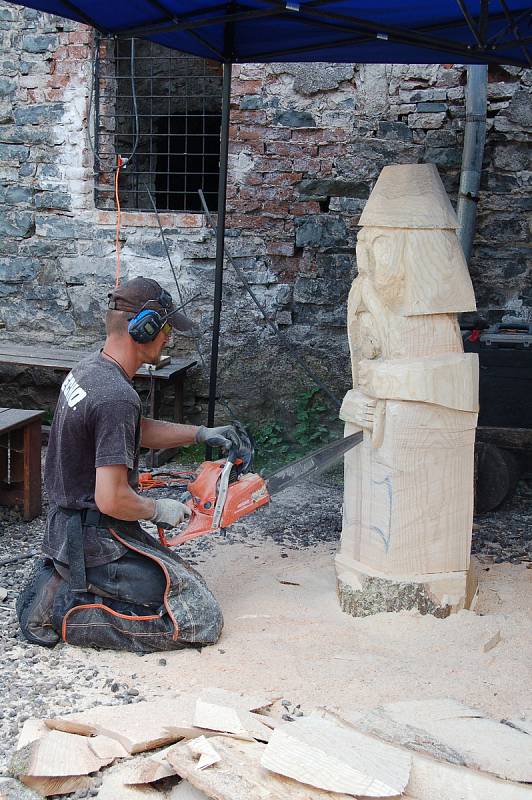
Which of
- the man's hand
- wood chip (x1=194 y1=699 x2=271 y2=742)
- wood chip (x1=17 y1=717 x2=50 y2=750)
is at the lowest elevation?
wood chip (x1=17 y1=717 x2=50 y2=750)

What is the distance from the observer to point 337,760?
2.71m

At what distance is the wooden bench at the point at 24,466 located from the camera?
18.5ft

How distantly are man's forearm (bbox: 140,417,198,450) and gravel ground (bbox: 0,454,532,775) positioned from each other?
994mm

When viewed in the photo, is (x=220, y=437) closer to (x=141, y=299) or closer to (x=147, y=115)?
(x=141, y=299)

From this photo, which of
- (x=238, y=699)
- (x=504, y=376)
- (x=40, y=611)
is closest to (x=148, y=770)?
(x=238, y=699)

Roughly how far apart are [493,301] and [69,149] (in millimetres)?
A: 3499

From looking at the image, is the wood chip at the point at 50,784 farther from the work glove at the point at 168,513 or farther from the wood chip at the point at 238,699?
the work glove at the point at 168,513

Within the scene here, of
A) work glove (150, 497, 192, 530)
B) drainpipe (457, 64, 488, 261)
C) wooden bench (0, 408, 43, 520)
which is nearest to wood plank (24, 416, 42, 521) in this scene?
wooden bench (0, 408, 43, 520)

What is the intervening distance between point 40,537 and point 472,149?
3922 millimetres

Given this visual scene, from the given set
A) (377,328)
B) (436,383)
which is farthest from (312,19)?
(436,383)

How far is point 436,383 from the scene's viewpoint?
3965 millimetres

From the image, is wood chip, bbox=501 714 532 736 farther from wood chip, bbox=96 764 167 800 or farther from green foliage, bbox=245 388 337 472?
green foliage, bbox=245 388 337 472

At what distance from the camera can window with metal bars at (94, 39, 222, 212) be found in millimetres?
7207

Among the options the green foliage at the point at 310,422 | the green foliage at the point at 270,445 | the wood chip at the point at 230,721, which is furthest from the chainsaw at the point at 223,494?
the green foliage at the point at 310,422
